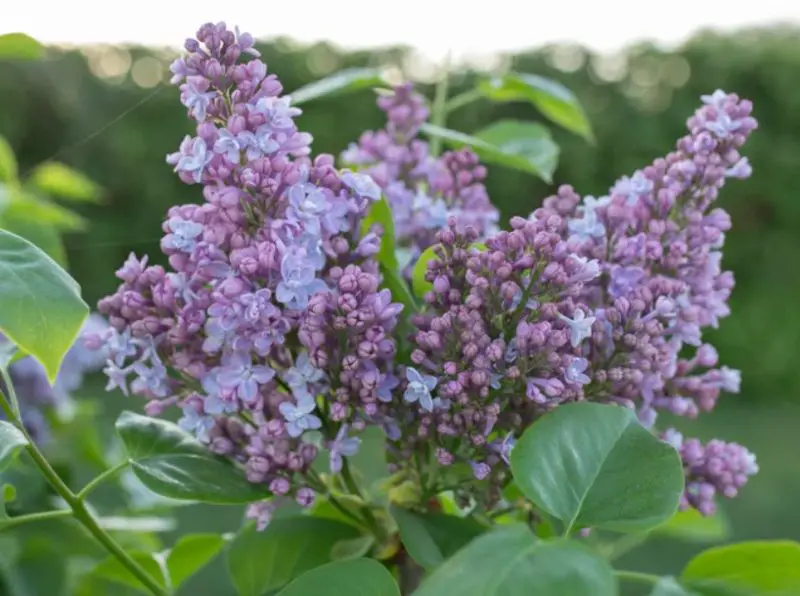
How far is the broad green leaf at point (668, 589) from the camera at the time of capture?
49cm

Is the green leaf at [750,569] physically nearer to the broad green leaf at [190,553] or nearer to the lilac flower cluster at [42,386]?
the broad green leaf at [190,553]

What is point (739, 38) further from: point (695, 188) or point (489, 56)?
point (695, 188)

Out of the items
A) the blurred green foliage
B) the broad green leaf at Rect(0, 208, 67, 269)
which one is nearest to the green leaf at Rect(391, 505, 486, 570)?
the broad green leaf at Rect(0, 208, 67, 269)

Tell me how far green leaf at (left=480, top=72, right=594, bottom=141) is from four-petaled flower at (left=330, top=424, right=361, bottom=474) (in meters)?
0.48

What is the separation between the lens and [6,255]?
1.51ft

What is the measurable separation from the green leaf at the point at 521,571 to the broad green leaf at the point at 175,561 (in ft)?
1.04

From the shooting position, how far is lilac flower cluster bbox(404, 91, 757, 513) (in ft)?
1.57

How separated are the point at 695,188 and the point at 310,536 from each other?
28 cm

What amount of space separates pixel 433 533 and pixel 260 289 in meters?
0.16

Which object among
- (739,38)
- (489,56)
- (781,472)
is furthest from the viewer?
(739,38)

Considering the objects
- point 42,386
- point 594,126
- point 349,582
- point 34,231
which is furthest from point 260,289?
point 594,126

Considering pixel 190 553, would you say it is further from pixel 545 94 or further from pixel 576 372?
pixel 545 94

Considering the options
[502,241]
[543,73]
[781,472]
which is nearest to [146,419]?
[502,241]

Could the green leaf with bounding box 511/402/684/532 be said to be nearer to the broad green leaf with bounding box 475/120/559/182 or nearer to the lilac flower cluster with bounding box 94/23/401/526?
the lilac flower cluster with bounding box 94/23/401/526
